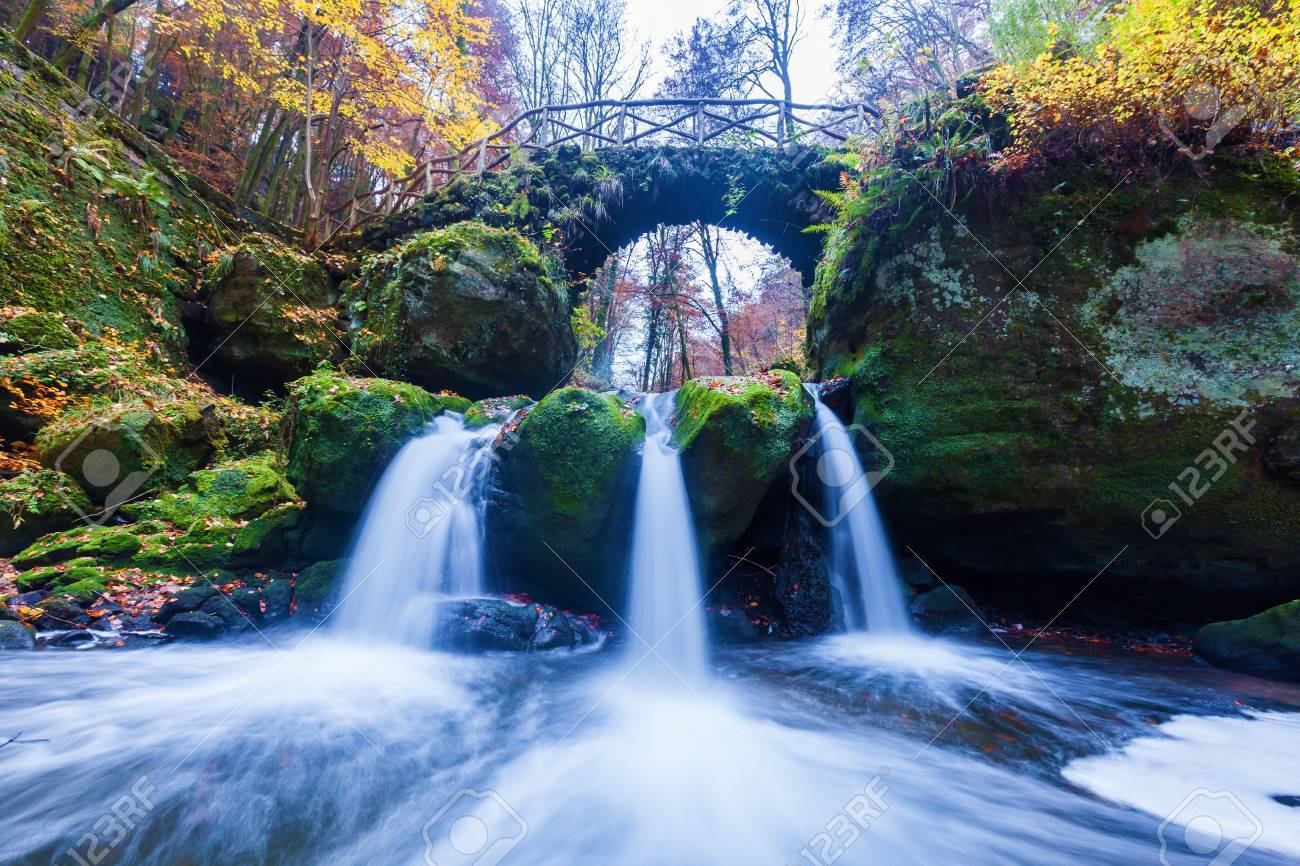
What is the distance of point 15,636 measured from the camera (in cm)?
369

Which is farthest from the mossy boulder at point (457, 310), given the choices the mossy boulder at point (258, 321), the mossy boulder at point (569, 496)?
the mossy boulder at point (569, 496)

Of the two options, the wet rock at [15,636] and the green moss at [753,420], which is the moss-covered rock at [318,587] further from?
the green moss at [753,420]

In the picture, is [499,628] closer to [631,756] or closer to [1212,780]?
[631,756]

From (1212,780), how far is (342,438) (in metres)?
7.18

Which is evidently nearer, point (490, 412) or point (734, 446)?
point (734, 446)

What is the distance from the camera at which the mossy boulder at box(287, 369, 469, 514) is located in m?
5.23

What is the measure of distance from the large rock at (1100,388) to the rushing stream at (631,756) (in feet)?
3.90

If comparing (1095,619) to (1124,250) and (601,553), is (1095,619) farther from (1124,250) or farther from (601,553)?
(601,553)

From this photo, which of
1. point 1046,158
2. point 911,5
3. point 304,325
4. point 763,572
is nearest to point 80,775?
point 763,572

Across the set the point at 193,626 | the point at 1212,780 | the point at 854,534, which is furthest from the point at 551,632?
the point at 1212,780

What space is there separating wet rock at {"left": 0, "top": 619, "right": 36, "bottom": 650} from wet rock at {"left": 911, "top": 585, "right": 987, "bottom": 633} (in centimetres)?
808

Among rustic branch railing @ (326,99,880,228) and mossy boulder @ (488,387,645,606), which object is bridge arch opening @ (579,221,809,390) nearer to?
rustic branch railing @ (326,99,880,228)

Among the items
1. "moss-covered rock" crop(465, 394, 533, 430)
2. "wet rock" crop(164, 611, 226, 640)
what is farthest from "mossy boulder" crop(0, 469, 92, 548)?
"moss-covered rock" crop(465, 394, 533, 430)

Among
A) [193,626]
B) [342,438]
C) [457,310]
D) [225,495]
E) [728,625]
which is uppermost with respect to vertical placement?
[457,310]
